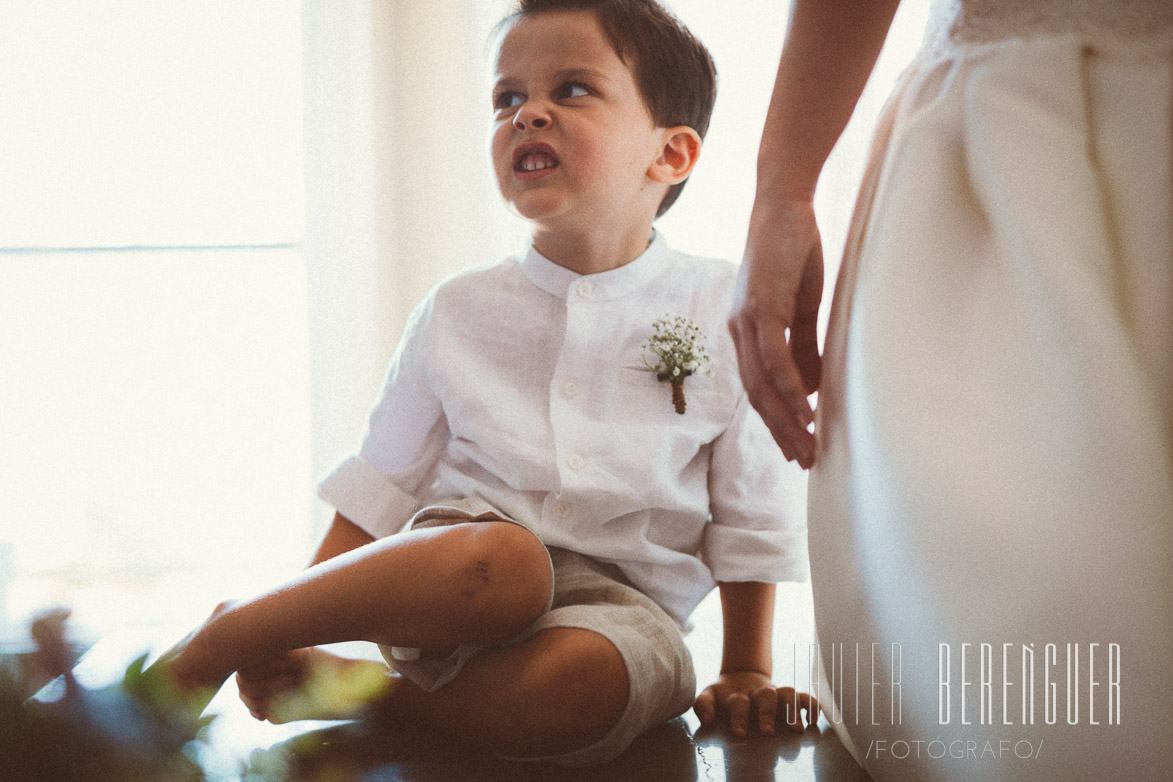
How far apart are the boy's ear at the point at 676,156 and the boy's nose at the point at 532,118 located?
0.17m

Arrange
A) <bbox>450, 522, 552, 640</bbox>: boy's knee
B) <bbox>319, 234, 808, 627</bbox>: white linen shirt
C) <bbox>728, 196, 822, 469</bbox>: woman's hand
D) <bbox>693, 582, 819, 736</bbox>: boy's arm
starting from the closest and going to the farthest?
<bbox>728, 196, 822, 469</bbox>: woman's hand
<bbox>450, 522, 552, 640</bbox>: boy's knee
<bbox>693, 582, 819, 736</bbox>: boy's arm
<bbox>319, 234, 808, 627</bbox>: white linen shirt

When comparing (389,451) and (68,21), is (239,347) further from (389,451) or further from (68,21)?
(389,451)

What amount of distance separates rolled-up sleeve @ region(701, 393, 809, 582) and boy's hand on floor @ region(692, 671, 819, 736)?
0.15 m

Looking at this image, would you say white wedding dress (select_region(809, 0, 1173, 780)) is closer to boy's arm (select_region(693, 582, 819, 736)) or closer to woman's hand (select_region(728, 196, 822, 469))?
woman's hand (select_region(728, 196, 822, 469))

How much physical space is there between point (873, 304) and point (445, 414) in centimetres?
64

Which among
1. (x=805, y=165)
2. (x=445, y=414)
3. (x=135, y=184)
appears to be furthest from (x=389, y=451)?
(x=135, y=184)

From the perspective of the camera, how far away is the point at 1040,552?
515 millimetres

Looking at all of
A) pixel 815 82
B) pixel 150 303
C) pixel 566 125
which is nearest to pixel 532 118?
pixel 566 125

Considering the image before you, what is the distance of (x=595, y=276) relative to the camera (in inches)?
45.1

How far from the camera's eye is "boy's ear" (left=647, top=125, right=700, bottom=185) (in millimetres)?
1209

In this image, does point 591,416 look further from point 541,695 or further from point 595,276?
point 541,695

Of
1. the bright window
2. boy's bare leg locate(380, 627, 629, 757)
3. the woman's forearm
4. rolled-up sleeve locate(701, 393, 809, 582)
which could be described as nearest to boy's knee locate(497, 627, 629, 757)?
boy's bare leg locate(380, 627, 629, 757)

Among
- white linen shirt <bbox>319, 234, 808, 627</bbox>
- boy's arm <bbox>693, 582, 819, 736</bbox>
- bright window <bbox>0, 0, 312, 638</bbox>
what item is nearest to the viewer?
boy's arm <bbox>693, 582, 819, 736</bbox>

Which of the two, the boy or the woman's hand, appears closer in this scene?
the woman's hand
